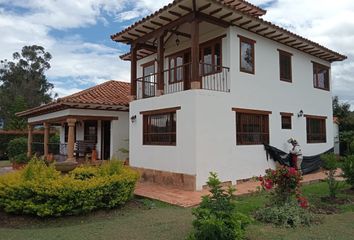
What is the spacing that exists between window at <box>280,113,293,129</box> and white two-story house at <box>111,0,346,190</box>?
3 cm

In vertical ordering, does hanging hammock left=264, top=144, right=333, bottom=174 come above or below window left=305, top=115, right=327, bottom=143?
below

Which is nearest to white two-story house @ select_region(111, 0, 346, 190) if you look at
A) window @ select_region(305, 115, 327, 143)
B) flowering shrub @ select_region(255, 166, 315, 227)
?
window @ select_region(305, 115, 327, 143)

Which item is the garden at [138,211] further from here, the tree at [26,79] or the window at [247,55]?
the tree at [26,79]

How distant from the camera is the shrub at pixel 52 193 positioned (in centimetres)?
728

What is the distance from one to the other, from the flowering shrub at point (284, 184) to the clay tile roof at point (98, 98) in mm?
10123

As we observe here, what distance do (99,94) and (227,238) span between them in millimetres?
13414

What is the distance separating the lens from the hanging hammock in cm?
1318

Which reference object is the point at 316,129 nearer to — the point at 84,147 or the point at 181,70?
the point at 181,70

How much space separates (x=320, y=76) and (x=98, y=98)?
445 inches

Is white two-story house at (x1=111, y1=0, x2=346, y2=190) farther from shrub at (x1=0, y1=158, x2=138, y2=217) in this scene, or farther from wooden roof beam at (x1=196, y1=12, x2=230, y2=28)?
shrub at (x1=0, y1=158, x2=138, y2=217)

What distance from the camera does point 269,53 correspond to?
1355cm

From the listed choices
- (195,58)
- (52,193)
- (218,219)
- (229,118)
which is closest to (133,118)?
(229,118)

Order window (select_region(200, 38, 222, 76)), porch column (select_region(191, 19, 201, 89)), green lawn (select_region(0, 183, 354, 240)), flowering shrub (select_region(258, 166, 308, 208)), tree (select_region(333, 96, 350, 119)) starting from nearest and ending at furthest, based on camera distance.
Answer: green lawn (select_region(0, 183, 354, 240)), flowering shrub (select_region(258, 166, 308, 208)), porch column (select_region(191, 19, 201, 89)), window (select_region(200, 38, 222, 76)), tree (select_region(333, 96, 350, 119))

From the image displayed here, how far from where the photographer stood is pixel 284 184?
23.1ft
